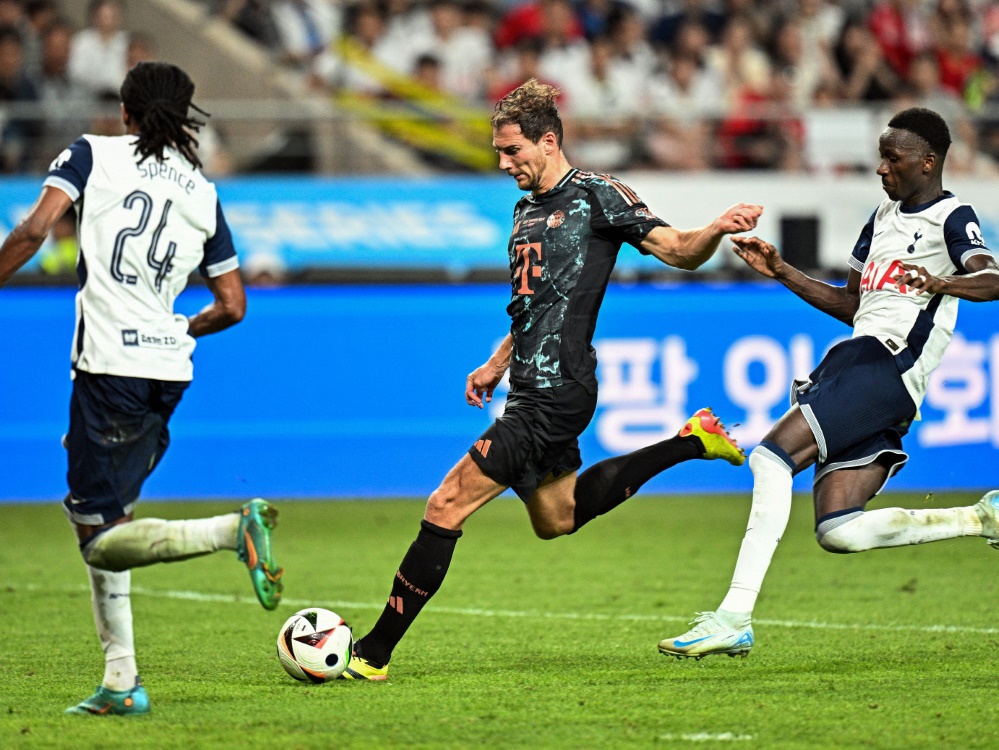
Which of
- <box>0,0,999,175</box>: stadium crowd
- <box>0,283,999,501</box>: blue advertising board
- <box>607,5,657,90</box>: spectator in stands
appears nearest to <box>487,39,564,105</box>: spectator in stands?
<box>0,0,999,175</box>: stadium crowd

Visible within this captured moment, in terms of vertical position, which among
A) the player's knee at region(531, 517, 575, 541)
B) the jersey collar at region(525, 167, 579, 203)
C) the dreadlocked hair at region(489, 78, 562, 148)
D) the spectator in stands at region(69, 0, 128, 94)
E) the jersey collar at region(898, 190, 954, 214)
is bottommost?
the player's knee at region(531, 517, 575, 541)

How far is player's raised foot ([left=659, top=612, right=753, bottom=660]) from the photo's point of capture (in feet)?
18.9

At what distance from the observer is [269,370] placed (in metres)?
11.8

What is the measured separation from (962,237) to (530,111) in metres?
1.74

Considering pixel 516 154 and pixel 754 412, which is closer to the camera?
pixel 516 154

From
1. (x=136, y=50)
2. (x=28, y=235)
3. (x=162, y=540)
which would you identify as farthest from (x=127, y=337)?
(x=136, y=50)

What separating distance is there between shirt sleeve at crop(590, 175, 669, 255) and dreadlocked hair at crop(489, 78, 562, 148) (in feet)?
1.03

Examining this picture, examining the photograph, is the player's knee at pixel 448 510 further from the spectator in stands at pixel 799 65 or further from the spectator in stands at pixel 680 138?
the spectator in stands at pixel 799 65

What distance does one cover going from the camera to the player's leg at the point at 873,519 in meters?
5.96

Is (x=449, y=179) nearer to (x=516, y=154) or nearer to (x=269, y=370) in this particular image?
(x=269, y=370)

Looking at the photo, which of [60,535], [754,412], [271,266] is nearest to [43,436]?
[60,535]

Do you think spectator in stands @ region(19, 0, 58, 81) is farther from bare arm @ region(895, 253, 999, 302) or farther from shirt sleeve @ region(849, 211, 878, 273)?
bare arm @ region(895, 253, 999, 302)

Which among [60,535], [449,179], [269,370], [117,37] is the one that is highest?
[117,37]

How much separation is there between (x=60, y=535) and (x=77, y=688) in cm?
493
